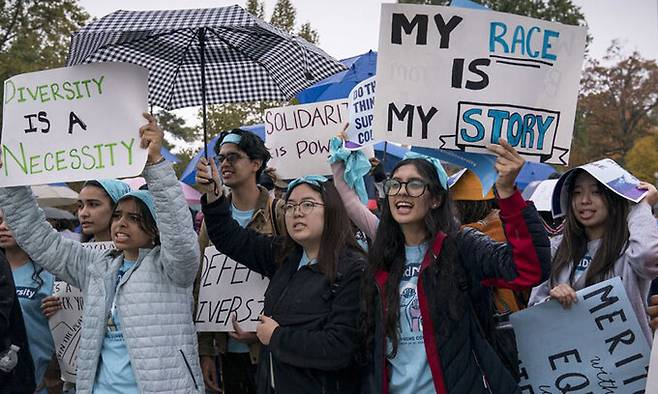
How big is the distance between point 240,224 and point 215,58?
126cm

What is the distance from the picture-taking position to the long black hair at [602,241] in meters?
3.91

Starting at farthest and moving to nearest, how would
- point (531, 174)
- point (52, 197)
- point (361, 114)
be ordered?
1. point (52, 197)
2. point (531, 174)
3. point (361, 114)

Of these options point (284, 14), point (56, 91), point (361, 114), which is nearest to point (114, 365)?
point (56, 91)

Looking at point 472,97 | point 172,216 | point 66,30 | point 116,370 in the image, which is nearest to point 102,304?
point 116,370

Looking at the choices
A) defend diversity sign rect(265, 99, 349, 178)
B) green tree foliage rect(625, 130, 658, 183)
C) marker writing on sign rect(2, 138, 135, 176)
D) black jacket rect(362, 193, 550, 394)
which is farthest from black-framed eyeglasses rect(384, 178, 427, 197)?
green tree foliage rect(625, 130, 658, 183)

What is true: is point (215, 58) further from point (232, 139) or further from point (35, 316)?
point (35, 316)

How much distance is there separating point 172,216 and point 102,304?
0.60 metres

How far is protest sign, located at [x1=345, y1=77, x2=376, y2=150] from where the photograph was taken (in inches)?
218

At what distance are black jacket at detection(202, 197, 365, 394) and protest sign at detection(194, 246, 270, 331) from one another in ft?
2.04

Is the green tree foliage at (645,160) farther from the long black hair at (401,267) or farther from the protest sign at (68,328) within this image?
the long black hair at (401,267)

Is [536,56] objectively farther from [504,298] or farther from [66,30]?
[66,30]

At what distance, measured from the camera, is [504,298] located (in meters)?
4.29

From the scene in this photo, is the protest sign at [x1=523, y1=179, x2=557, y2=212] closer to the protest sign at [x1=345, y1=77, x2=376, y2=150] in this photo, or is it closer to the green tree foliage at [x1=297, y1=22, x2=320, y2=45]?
the protest sign at [x1=345, y1=77, x2=376, y2=150]

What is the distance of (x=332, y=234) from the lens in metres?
3.87
